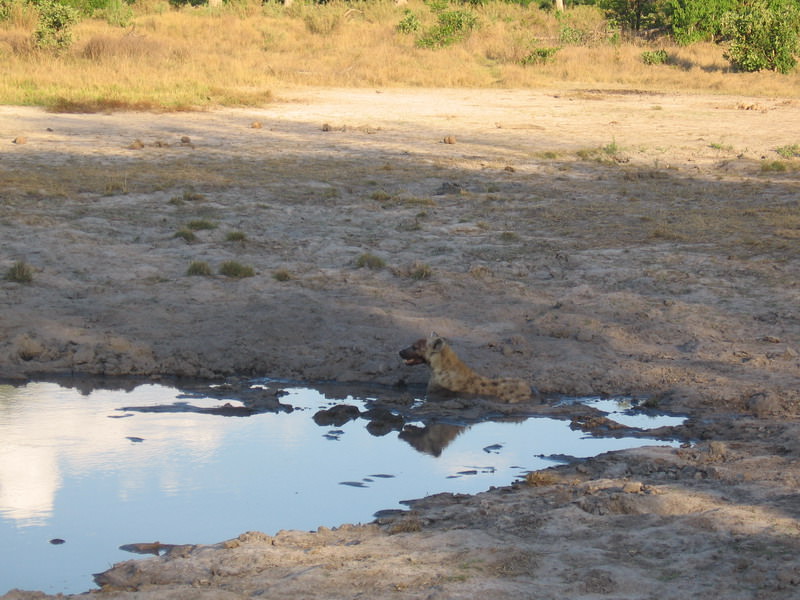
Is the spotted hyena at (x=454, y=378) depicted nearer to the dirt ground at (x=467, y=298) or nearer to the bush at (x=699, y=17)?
the dirt ground at (x=467, y=298)

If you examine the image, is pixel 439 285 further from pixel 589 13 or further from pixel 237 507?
pixel 589 13

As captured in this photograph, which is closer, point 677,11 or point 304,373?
point 304,373

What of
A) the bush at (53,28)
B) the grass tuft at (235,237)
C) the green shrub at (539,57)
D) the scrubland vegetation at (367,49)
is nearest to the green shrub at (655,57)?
the scrubland vegetation at (367,49)

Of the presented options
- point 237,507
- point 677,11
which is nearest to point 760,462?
point 237,507

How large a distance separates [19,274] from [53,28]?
57.2 ft

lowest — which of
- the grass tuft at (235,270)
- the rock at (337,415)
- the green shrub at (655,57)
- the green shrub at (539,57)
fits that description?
the rock at (337,415)

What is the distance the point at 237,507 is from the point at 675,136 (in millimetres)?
12964

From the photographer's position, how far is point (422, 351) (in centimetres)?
644

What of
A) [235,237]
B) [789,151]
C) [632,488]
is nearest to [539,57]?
[789,151]

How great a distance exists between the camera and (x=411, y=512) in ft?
15.3

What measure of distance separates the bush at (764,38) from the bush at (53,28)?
561 inches

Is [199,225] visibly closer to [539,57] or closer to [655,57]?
[539,57]

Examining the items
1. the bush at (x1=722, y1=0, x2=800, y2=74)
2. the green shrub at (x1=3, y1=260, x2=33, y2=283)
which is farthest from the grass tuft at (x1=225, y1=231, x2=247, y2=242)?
the bush at (x1=722, y1=0, x2=800, y2=74)

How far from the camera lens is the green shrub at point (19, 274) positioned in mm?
8250
